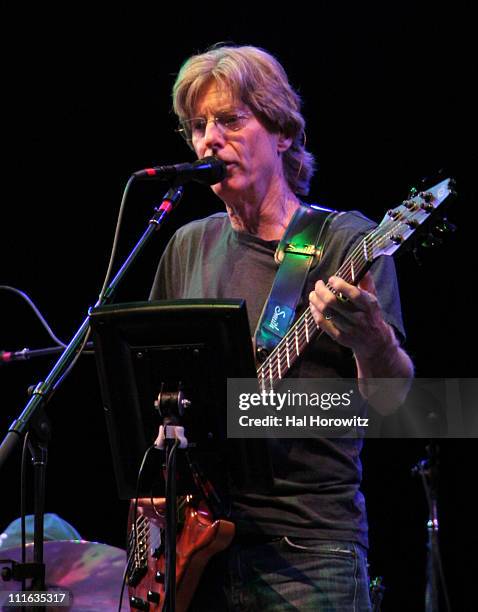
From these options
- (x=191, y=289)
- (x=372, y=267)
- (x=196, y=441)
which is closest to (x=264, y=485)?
(x=196, y=441)

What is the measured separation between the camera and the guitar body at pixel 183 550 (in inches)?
74.2

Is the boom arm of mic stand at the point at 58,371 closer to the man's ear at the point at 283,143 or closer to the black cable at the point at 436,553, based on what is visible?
the man's ear at the point at 283,143

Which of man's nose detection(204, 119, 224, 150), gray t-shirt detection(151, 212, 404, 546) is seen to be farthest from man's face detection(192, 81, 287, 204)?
gray t-shirt detection(151, 212, 404, 546)

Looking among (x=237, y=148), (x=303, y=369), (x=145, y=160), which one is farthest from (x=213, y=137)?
(x=145, y=160)

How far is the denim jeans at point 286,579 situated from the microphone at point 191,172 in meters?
0.99

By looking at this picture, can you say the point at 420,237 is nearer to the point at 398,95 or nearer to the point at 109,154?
the point at 398,95

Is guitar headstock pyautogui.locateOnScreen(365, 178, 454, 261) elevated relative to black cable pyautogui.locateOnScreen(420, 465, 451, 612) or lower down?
elevated

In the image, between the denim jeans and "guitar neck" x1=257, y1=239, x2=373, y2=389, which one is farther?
"guitar neck" x1=257, y1=239, x2=373, y2=389

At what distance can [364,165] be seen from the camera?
4.31 metres

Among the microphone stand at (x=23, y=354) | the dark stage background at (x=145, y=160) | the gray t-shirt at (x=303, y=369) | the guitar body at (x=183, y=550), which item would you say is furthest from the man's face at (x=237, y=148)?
the dark stage background at (x=145, y=160)

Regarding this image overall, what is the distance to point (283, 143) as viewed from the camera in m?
2.63

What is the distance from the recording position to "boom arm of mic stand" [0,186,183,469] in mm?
1953

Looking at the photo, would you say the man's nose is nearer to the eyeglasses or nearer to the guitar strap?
the eyeglasses

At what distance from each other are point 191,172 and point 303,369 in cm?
63
